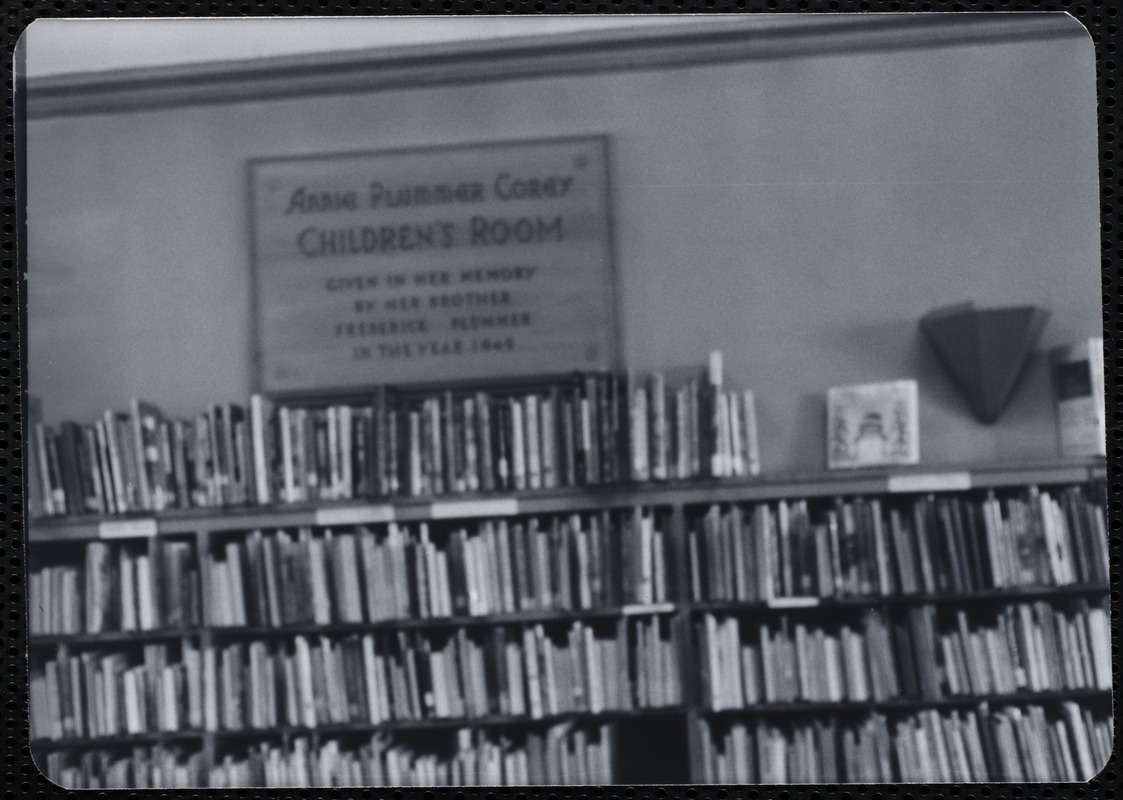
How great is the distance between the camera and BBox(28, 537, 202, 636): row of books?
227 centimetres

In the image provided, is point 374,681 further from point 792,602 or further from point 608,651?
point 792,602

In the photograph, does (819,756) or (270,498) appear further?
(270,498)

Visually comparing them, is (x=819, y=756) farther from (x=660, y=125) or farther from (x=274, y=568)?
(x=660, y=125)

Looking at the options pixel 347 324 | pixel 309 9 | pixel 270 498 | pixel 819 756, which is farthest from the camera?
pixel 347 324

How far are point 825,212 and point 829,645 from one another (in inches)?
45.3

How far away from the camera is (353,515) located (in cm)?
227

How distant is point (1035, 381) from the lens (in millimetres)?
2406

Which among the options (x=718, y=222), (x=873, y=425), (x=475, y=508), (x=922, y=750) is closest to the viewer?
(x=922, y=750)

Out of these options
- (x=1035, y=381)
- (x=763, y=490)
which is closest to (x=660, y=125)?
(x=763, y=490)

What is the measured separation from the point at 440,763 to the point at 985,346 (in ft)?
5.59

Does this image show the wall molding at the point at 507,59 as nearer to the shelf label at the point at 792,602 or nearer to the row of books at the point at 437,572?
the row of books at the point at 437,572

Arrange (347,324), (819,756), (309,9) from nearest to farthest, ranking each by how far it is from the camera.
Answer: (309,9) < (819,756) < (347,324)

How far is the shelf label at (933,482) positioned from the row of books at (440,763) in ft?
3.04

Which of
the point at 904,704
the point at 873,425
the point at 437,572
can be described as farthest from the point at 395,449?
the point at 904,704
